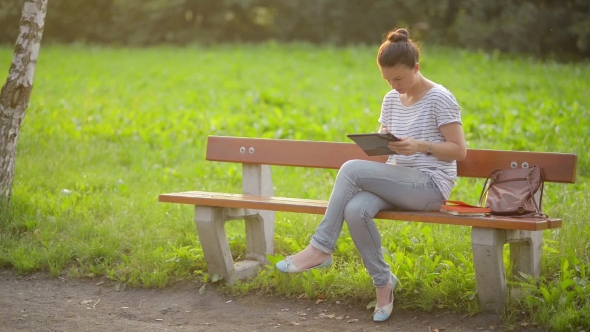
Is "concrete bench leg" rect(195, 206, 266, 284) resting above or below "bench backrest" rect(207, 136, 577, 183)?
below

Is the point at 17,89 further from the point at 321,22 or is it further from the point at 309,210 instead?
the point at 321,22

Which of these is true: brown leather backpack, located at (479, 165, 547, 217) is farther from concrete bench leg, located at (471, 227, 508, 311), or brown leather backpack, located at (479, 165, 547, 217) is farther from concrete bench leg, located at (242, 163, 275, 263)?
concrete bench leg, located at (242, 163, 275, 263)

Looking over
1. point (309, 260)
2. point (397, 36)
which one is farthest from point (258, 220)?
point (397, 36)

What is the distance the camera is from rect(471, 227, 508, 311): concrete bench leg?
12.5 feet

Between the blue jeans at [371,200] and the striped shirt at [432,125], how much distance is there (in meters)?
0.08

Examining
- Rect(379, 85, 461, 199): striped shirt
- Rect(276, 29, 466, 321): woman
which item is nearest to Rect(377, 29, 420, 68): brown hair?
Rect(276, 29, 466, 321): woman

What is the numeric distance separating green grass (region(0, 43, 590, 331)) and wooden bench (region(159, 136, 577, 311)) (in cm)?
18

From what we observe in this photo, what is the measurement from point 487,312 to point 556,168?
33.0 inches

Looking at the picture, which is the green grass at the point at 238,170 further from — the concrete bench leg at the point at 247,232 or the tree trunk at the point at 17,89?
the tree trunk at the point at 17,89

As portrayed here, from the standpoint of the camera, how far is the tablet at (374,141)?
3.88 m

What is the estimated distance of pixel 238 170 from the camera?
718 cm

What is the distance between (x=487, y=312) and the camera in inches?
159

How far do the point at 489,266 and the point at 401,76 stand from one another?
1089 millimetres

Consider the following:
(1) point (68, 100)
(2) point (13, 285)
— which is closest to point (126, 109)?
(1) point (68, 100)
